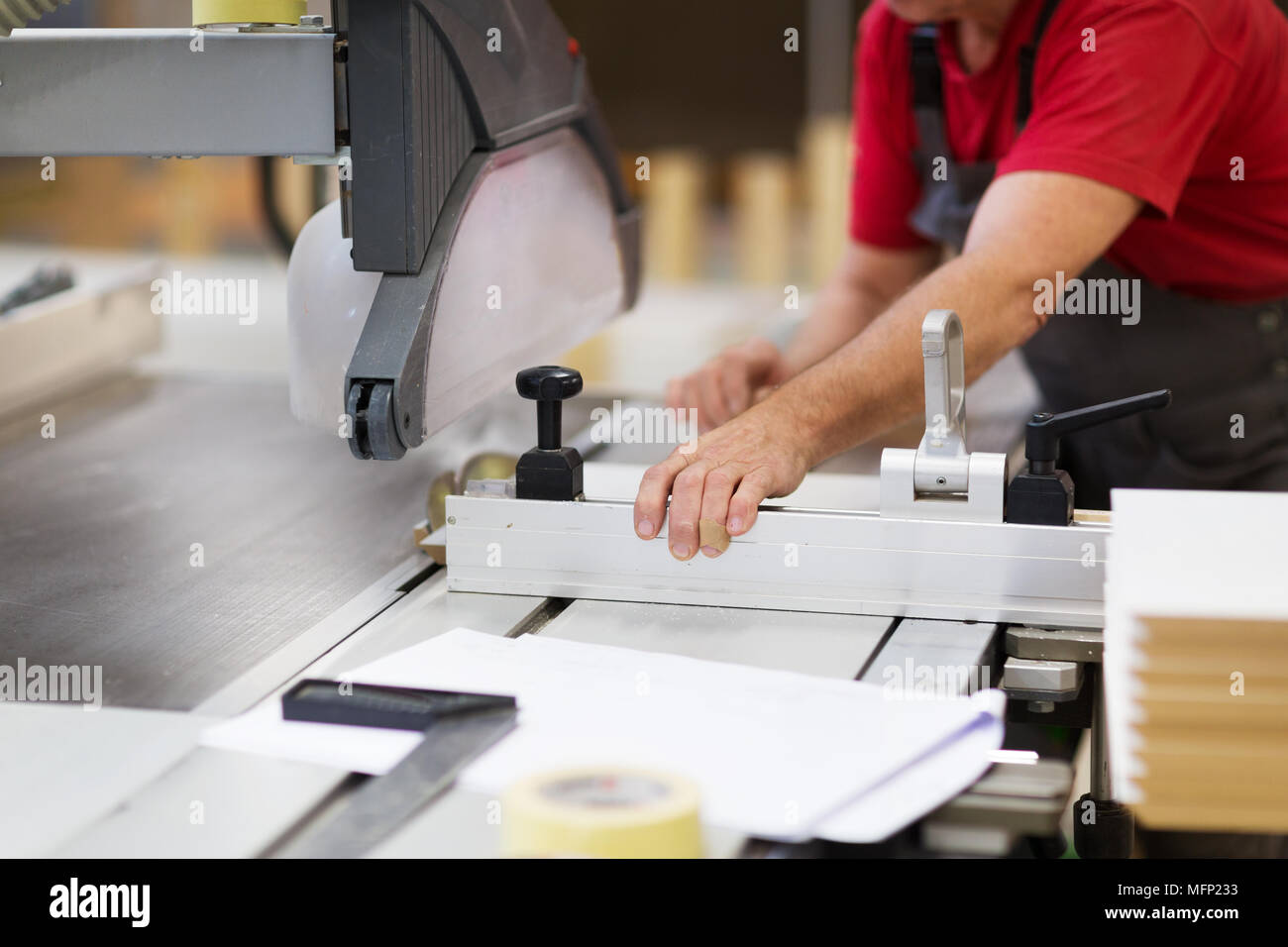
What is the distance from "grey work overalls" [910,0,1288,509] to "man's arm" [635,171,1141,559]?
1.17 ft

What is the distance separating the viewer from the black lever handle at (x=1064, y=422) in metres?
Result: 1.11

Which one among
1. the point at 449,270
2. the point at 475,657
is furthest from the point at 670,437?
the point at 475,657

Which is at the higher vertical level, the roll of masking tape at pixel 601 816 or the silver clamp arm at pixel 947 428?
the silver clamp arm at pixel 947 428

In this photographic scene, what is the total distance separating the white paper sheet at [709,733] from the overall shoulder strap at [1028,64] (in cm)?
97

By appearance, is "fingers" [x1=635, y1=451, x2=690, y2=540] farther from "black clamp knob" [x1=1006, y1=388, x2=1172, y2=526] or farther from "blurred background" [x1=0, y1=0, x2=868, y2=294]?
"blurred background" [x1=0, y1=0, x2=868, y2=294]

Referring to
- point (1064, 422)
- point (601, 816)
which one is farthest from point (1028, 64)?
point (601, 816)

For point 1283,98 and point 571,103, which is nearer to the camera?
point 571,103

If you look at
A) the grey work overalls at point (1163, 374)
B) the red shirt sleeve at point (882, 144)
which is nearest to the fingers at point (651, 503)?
the grey work overalls at point (1163, 374)

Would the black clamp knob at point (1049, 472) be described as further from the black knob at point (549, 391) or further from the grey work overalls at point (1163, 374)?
the grey work overalls at point (1163, 374)

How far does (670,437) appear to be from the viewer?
71.2 inches

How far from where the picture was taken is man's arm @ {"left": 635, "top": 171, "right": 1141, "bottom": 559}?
1.26 m

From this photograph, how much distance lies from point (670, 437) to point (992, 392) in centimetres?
57

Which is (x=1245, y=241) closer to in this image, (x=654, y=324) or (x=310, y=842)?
(x=310, y=842)

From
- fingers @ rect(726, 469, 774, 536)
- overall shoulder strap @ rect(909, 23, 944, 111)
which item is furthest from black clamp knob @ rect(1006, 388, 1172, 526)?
overall shoulder strap @ rect(909, 23, 944, 111)
